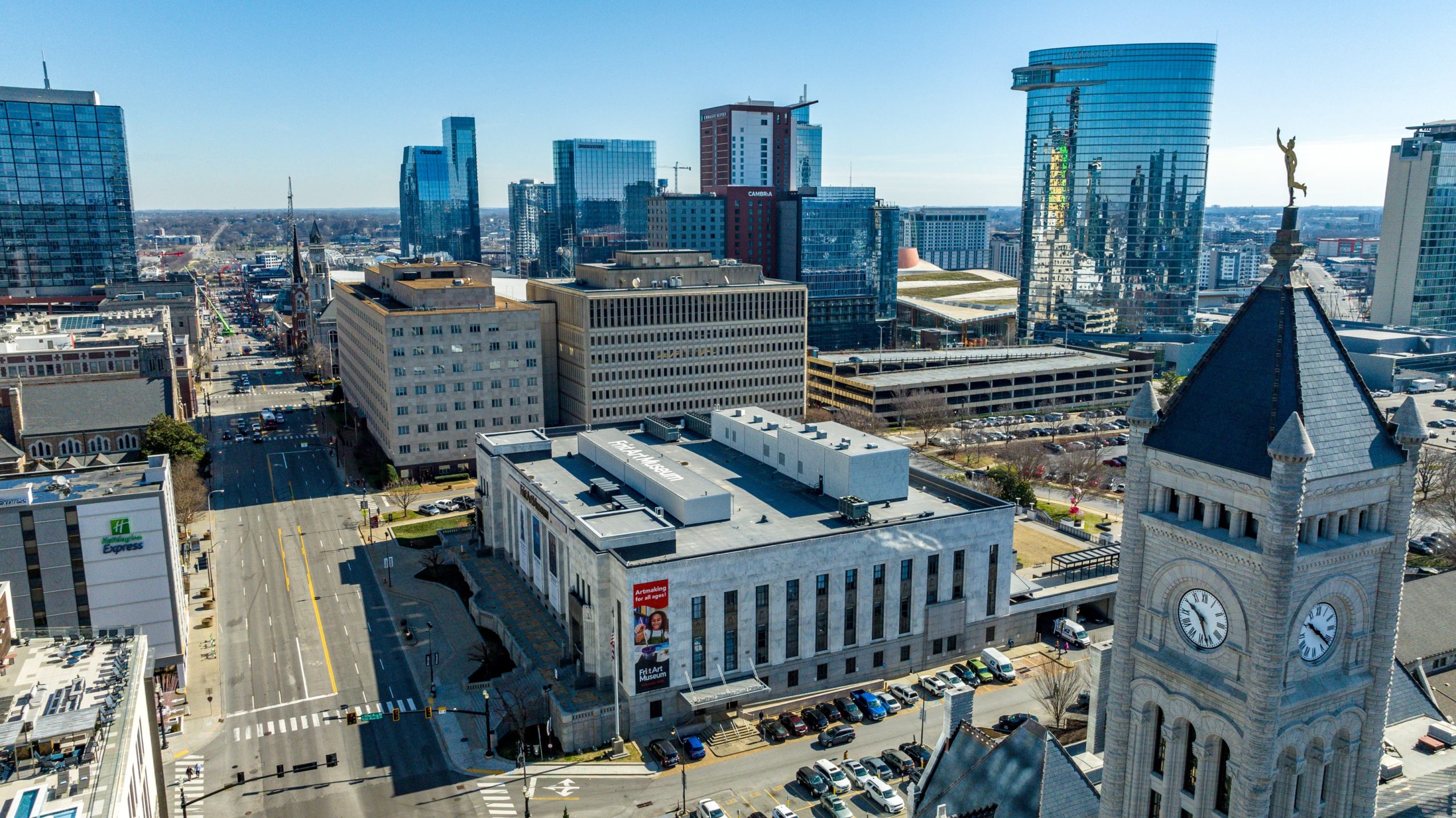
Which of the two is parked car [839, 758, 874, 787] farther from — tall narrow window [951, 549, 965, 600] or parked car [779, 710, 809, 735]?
tall narrow window [951, 549, 965, 600]

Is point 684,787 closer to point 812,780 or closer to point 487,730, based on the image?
point 812,780

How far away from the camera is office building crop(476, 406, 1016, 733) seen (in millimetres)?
77188

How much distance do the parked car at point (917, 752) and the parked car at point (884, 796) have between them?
405 cm

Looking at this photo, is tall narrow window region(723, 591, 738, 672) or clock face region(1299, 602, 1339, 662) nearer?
clock face region(1299, 602, 1339, 662)

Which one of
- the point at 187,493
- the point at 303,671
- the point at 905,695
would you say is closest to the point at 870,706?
the point at 905,695

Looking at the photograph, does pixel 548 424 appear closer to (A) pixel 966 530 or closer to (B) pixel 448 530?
(B) pixel 448 530

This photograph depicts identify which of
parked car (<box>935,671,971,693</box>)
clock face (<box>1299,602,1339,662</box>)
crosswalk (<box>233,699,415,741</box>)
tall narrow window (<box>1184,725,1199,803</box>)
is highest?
clock face (<box>1299,602,1339,662</box>)

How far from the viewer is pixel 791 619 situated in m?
81.3

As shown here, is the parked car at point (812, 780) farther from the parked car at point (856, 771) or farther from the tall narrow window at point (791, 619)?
the tall narrow window at point (791, 619)

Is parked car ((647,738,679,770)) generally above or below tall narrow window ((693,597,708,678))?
below

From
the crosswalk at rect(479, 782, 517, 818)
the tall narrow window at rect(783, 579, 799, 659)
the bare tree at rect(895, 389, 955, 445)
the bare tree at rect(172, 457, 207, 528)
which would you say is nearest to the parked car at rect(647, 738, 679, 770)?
the crosswalk at rect(479, 782, 517, 818)

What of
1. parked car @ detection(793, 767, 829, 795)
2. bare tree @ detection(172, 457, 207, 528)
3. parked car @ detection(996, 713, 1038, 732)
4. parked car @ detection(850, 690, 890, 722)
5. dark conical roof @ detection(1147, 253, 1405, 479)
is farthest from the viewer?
bare tree @ detection(172, 457, 207, 528)

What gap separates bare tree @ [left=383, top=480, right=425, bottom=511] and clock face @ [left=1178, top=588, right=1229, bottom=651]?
118830 millimetres

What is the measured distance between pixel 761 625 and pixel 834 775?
14.5m
